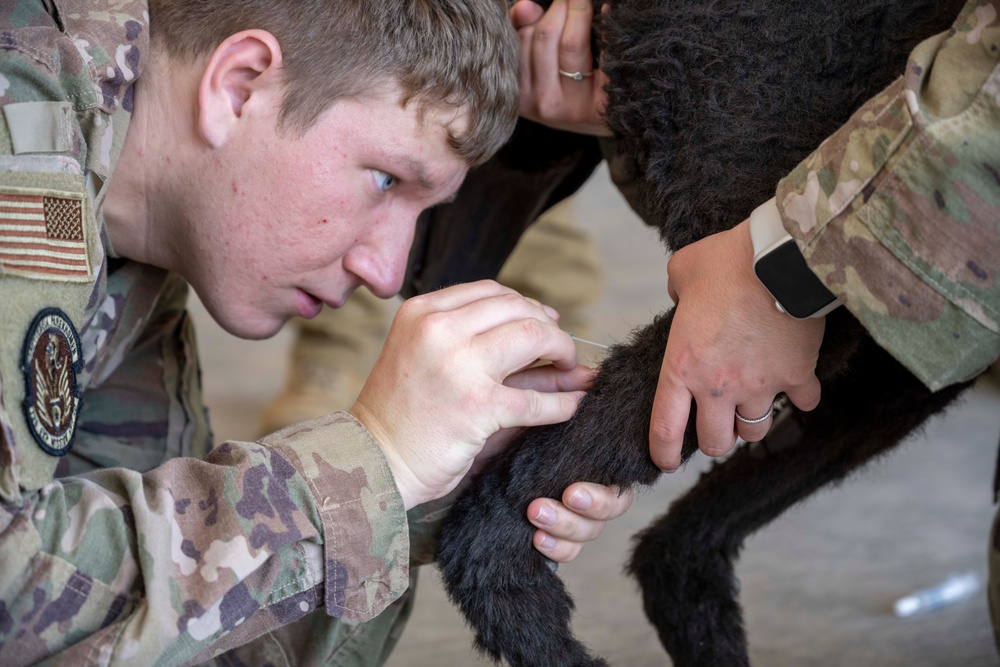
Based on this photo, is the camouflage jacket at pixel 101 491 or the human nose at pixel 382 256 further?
the human nose at pixel 382 256

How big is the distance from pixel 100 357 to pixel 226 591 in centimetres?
47

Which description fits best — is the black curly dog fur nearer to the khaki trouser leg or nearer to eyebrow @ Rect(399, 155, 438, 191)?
eyebrow @ Rect(399, 155, 438, 191)

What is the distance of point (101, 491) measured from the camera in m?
0.74

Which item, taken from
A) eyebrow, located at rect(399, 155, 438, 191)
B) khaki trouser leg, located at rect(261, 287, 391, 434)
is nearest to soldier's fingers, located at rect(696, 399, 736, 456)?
eyebrow, located at rect(399, 155, 438, 191)

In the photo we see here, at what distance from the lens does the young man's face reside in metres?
0.92

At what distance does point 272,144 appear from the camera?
0.91 metres

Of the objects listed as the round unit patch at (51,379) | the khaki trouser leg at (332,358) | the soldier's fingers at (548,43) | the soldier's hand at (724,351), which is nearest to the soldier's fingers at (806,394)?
the soldier's hand at (724,351)

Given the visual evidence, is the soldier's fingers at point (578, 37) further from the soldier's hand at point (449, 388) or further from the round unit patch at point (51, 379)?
the round unit patch at point (51, 379)

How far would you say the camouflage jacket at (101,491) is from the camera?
0.69 meters

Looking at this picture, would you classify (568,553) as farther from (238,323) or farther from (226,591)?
(238,323)

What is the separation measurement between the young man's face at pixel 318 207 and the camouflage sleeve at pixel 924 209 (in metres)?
0.40

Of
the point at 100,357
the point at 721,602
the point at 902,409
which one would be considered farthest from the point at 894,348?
the point at 100,357

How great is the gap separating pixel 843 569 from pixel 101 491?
1.21 metres

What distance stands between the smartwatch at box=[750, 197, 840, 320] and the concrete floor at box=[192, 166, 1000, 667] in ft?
1.13
